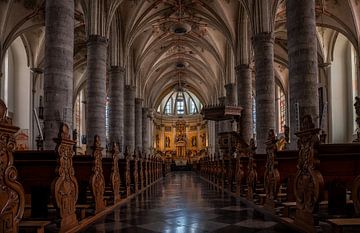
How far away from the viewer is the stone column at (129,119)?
30.8m

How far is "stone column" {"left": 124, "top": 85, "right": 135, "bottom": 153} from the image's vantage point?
101 feet

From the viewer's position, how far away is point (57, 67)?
12.7 meters

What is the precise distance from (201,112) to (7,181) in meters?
22.6

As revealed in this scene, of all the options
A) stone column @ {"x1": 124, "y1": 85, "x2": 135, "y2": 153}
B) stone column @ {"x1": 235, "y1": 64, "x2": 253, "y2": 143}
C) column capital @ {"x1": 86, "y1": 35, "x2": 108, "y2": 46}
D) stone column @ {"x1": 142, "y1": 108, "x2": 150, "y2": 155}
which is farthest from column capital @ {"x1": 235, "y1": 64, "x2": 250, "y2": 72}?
stone column @ {"x1": 142, "y1": 108, "x2": 150, "y2": 155}

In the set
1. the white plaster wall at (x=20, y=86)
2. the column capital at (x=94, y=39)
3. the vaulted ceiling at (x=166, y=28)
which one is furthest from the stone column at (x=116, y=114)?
the white plaster wall at (x=20, y=86)

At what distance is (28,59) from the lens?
28.0 m

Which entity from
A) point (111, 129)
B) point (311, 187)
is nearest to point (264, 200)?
point (311, 187)

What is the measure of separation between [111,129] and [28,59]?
8.58 m

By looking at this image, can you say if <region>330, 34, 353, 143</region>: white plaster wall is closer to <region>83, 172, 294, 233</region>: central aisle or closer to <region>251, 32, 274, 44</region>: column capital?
<region>251, 32, 274, 44</region>: column capital

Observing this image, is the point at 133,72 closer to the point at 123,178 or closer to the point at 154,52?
the point at 154,52

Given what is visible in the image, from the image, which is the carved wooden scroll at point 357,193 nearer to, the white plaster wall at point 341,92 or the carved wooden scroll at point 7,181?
Answer: the carved wooden scroll at point 7,181

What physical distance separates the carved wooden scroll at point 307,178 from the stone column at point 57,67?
8.91 metres

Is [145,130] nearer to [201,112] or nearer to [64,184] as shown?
[201,112]

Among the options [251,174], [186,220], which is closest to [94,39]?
[251,174]
